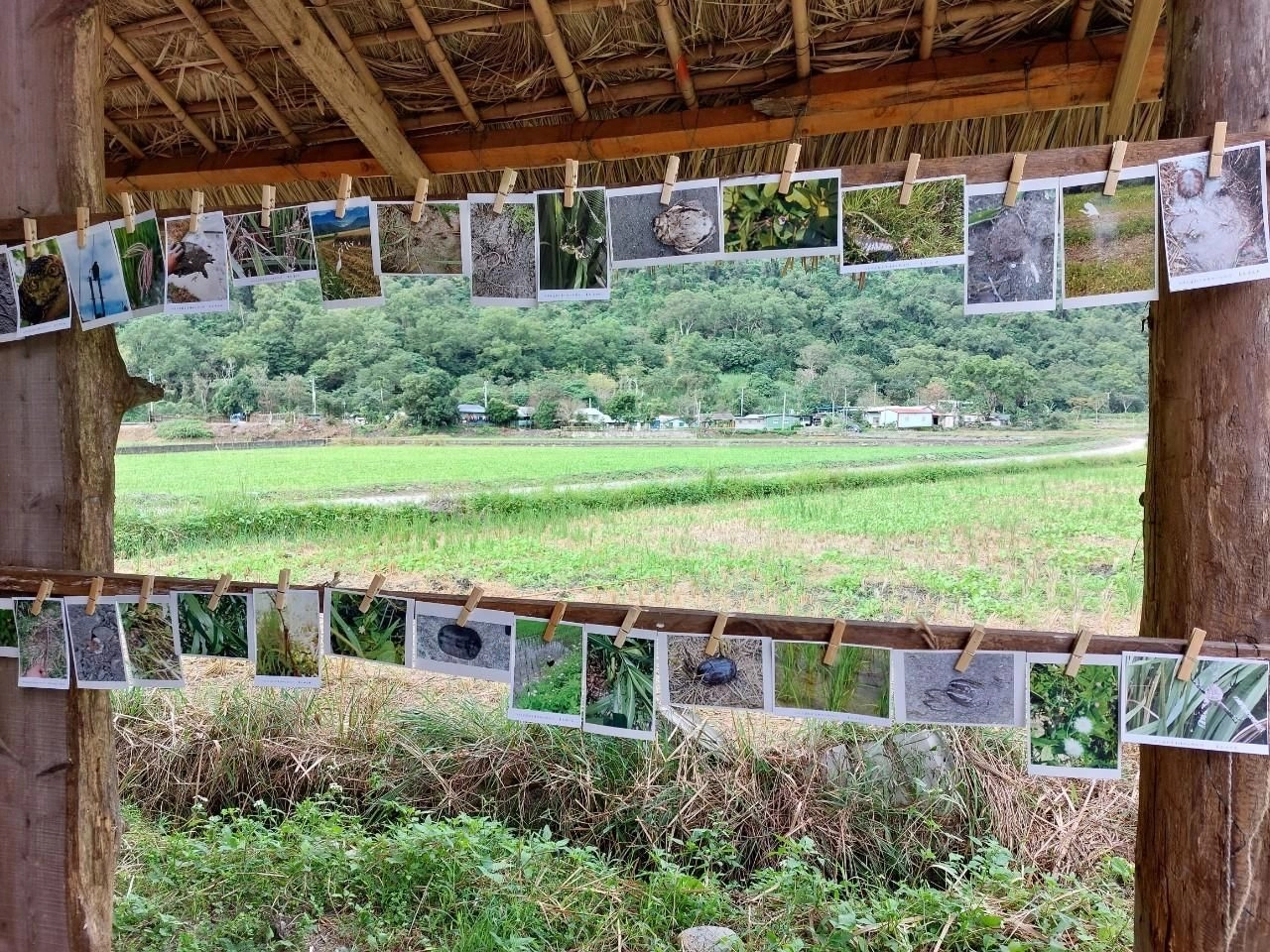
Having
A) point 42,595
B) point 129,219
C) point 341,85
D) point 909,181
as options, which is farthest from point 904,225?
point 341,85

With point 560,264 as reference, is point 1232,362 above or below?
below

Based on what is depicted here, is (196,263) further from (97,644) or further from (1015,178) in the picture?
(1015,178)

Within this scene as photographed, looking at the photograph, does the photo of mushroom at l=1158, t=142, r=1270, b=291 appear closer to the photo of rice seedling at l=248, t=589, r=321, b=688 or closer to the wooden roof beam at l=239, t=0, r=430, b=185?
the photo of rice seedling at l=248, t=589, r=321, b=688

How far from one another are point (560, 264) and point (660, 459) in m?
4.70

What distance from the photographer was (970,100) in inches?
77.7

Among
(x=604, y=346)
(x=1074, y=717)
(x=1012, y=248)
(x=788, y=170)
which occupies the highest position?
(x=604, y=346)

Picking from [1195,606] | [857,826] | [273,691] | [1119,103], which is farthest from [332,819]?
[1119,103]

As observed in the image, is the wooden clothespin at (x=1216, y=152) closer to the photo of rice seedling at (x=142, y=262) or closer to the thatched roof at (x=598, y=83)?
the thatched roof at (x=598, y=83)

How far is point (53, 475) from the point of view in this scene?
1.39 meters

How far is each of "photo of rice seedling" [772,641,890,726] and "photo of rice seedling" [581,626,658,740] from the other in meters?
0.19

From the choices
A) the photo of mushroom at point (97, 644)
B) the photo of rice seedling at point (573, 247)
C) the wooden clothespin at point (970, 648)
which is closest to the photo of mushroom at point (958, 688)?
the wooden clothespin at point (970, 648)

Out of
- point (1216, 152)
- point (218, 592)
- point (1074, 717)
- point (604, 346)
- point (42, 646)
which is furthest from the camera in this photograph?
point (604, 346)

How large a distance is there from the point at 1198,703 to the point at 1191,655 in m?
0.07

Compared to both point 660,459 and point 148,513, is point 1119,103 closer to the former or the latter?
point 660,459
